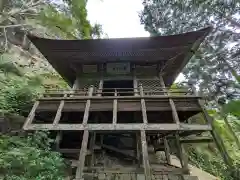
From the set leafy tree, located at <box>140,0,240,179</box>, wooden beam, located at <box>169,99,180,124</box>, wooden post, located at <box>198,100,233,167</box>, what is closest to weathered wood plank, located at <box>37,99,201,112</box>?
wooden beam, located at <box>169,99,180,124</box>

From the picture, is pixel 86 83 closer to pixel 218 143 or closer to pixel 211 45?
pixel 218 143

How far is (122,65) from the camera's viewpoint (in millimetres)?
8945

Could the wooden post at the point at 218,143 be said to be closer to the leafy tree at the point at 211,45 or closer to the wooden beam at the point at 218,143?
the wooden beam at the point at 218,143

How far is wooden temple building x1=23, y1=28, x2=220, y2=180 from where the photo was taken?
219 inches

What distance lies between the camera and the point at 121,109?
5.98 m

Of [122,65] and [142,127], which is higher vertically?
[122,65]

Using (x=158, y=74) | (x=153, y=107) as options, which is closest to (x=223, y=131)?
(x=158, y=74)

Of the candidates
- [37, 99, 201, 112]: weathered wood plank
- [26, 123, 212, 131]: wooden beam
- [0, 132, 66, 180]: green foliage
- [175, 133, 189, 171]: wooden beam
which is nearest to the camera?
[0, 132, 66, 180]: green foliage

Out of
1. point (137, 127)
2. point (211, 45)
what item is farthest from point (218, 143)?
point (211, 45)

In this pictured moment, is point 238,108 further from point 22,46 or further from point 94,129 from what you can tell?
point 22,46

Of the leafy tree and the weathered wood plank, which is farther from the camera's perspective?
the leafy tree

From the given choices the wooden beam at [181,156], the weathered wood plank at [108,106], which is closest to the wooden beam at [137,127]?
the weathered wood plank at [108,106]

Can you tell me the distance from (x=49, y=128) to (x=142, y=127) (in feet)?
9.46

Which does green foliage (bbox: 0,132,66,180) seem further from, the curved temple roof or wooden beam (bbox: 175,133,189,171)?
the curved temple roof
